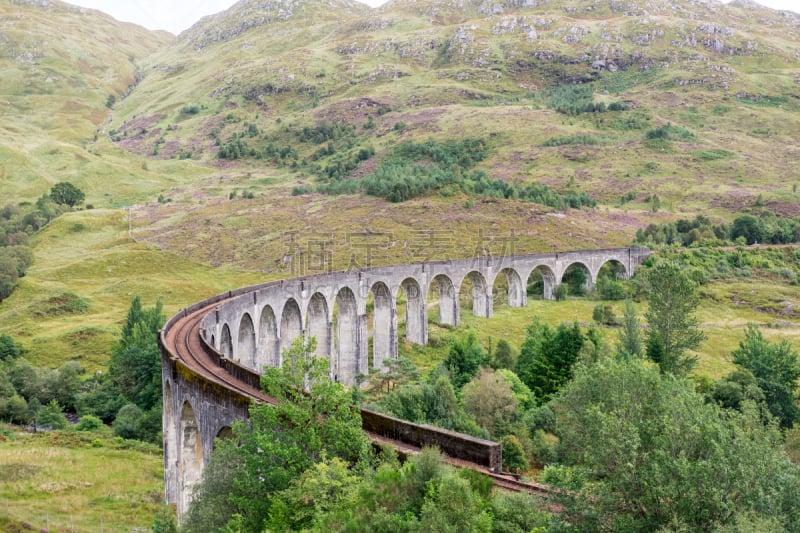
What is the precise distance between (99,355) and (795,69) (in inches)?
8289

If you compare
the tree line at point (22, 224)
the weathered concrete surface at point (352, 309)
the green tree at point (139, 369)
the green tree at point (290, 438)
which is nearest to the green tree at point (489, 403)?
the weathered concrete surface at point (352, 309)

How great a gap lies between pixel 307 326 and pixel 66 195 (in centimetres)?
10084

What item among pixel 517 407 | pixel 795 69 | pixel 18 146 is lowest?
pixel 517 407

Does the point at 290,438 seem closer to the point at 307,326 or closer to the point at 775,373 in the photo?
the point at 307,326

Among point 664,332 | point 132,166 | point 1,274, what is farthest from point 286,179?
point 664,332

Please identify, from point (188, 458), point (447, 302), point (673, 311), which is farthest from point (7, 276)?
point (673, 311)

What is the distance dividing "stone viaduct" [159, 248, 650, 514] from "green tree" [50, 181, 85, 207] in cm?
8848

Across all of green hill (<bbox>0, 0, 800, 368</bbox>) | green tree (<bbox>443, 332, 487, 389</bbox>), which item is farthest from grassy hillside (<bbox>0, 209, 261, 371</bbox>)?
green tree (<bbox>443, 332, 487, 389</bbox>)

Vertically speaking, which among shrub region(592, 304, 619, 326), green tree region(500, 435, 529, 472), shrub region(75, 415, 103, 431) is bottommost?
shrub region(75, 415, 103, 431)

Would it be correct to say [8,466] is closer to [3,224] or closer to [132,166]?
[3,224]

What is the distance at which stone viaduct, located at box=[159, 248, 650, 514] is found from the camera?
78.3 feet

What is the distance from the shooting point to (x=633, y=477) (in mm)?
12188

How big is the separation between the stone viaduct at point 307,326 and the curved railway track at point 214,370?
0.10 meters

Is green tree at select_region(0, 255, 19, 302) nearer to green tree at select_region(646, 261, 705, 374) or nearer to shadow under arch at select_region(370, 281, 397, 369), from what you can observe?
shadow under arch at select_region(370, 281, 397, 369)
